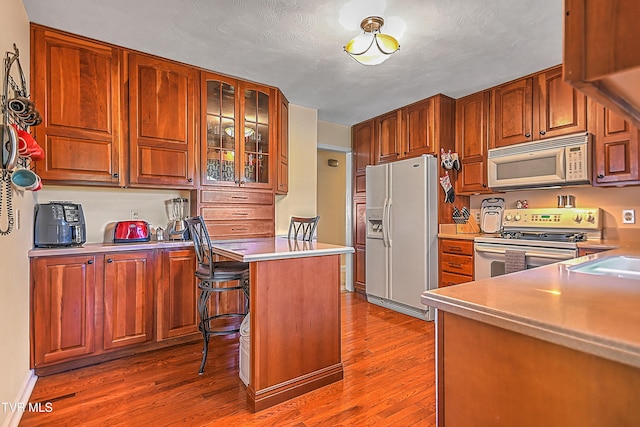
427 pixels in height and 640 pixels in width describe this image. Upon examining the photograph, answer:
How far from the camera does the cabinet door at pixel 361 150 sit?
4395mm

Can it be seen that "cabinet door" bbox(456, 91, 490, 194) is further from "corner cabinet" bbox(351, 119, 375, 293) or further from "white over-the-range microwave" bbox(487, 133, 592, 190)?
"corner cabinet" bbox(351, 119, 375, 293)

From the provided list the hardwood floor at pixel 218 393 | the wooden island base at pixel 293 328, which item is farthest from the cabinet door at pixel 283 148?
the hardwood floor at pixel 218 393

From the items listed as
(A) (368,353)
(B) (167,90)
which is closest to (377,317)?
(A) (368,353)

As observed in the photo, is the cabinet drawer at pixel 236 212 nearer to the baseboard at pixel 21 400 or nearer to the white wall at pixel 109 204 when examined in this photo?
the white wall at pixel 109 204

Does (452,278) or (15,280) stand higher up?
(15,280)

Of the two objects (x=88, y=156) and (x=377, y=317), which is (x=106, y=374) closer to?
(x=88, y=156)

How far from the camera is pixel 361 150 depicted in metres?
4.54

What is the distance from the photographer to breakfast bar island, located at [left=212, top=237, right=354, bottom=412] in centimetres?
185

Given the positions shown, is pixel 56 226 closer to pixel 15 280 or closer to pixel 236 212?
A: pixel 15 280

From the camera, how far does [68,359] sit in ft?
7.41

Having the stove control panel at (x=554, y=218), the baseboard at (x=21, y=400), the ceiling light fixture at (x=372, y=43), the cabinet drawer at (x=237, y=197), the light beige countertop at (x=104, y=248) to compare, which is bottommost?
the baseboard at (x=21, y=400)

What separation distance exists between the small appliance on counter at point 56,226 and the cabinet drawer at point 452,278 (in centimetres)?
325

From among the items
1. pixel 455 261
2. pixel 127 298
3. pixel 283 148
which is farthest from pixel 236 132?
pixel 455 261

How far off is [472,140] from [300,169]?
1.93 metres
